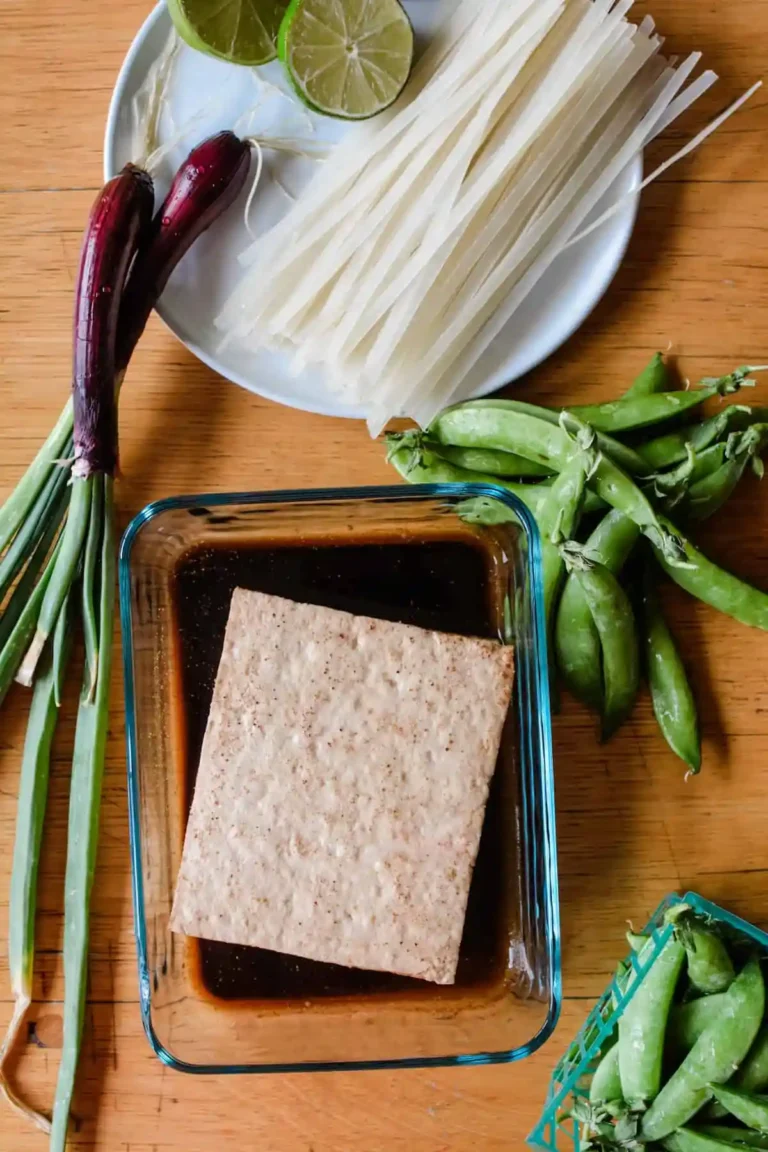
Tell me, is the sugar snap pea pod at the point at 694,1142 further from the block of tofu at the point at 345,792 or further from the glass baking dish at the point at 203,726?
the block of tofu at the point at 345,792

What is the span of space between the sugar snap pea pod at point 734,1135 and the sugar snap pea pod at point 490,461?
0.71 meters

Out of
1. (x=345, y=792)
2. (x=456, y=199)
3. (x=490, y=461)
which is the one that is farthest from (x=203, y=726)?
(x=456, y=199)

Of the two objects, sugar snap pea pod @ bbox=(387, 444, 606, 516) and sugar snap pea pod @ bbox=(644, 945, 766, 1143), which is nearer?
sugar snap pea pod @ bbox=(644, 945, 766, 1143)

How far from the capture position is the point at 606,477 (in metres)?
1.08

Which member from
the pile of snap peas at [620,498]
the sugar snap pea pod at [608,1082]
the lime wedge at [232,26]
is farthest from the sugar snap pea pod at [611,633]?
the lime wedge at [232,26]

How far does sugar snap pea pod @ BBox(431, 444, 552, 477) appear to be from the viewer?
117 centimetres

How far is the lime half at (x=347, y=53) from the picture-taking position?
3.54ft

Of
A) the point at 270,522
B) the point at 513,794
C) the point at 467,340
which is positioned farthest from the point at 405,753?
the point at 467,340

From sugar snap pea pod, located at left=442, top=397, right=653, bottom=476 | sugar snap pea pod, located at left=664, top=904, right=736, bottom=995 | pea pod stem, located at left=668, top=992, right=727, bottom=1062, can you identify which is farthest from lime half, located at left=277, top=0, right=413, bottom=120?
pea pod stem, located at left=668, top=992, right=727, bottom=1062

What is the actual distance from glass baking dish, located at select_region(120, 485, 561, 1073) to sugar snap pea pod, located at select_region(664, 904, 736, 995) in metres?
0.14

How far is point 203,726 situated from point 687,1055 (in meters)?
0.62

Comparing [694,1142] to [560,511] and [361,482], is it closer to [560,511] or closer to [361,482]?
[560,511]

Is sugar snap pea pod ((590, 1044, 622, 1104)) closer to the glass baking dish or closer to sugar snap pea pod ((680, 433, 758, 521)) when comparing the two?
the glass baking dish

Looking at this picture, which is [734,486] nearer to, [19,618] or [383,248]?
[383,248]
